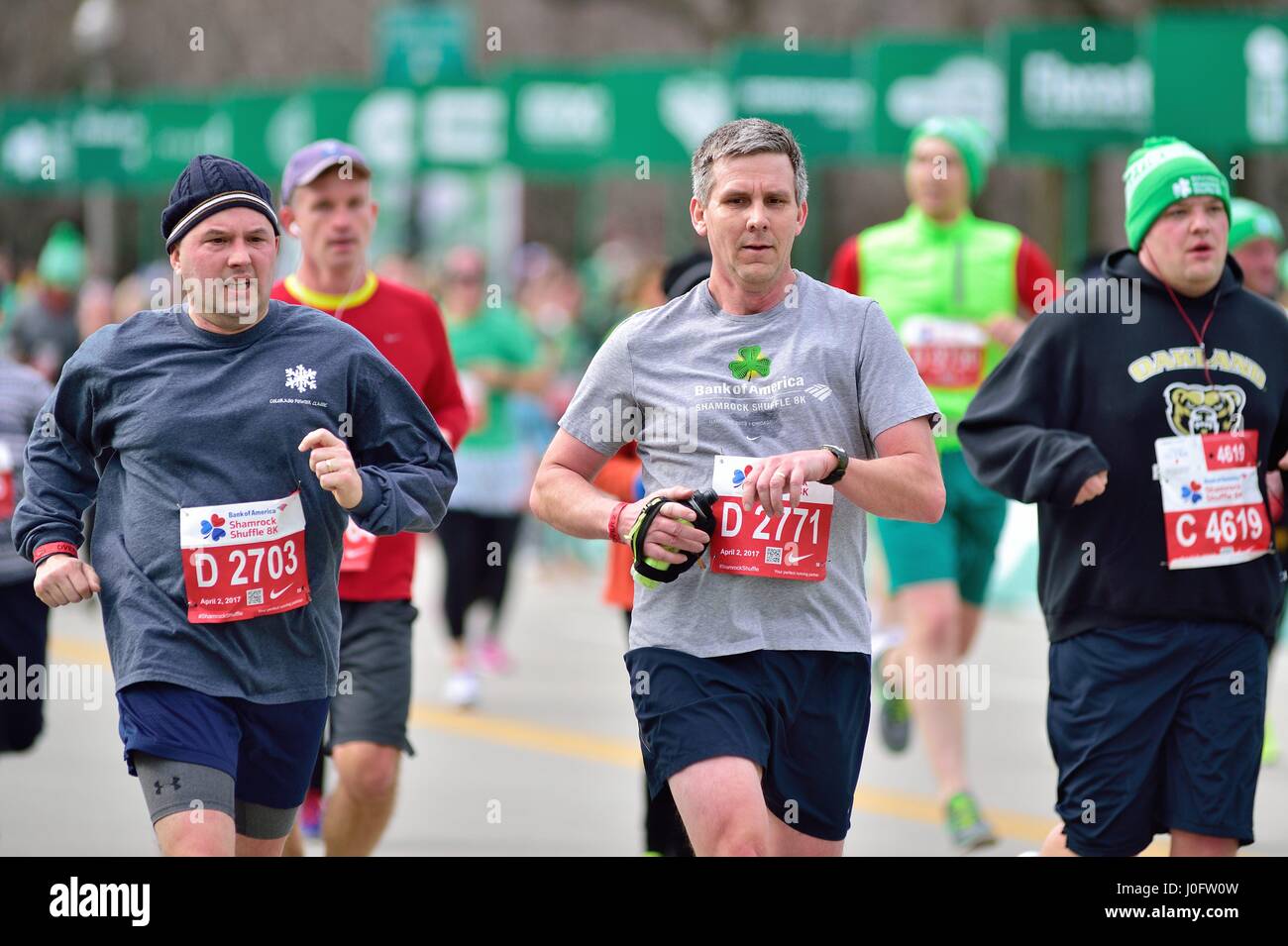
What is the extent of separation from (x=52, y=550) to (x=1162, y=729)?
9.18ft

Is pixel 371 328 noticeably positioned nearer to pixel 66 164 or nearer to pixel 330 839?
pixel 330 839

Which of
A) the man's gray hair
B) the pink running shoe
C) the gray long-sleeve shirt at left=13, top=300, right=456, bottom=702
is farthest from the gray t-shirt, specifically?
the pink running shoe

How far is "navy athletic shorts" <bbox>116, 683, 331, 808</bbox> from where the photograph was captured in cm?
495

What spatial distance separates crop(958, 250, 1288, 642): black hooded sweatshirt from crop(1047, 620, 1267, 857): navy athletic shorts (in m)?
0.08

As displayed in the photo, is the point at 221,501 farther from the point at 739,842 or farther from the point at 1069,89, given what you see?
the point at 1069,89

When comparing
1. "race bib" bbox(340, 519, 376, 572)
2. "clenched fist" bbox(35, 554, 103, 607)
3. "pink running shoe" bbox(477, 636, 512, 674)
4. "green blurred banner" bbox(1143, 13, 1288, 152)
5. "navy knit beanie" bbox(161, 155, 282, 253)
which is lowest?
"pink running shoe" bbox(477, 636, 512, 674)

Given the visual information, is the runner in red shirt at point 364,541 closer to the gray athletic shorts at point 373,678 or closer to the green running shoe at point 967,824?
the gray athletic shorts at point 373,678

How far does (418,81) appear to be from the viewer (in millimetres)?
22234

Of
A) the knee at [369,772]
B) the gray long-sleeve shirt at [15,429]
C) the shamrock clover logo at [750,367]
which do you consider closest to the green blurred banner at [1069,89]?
the gray long-sleeve shirt at [15,429]

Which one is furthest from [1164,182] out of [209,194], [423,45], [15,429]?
[423,45]

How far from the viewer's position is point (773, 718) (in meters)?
5.01

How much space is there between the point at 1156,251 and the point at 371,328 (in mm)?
2418

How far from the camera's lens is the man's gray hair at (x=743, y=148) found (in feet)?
16.5

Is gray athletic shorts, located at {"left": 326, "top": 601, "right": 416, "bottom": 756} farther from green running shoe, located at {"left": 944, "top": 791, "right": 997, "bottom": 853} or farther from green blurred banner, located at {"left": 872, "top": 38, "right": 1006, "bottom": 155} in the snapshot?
green blurred banner, located at {"left": 872, "top": 38, "right": 1006, "bottom": 155}
